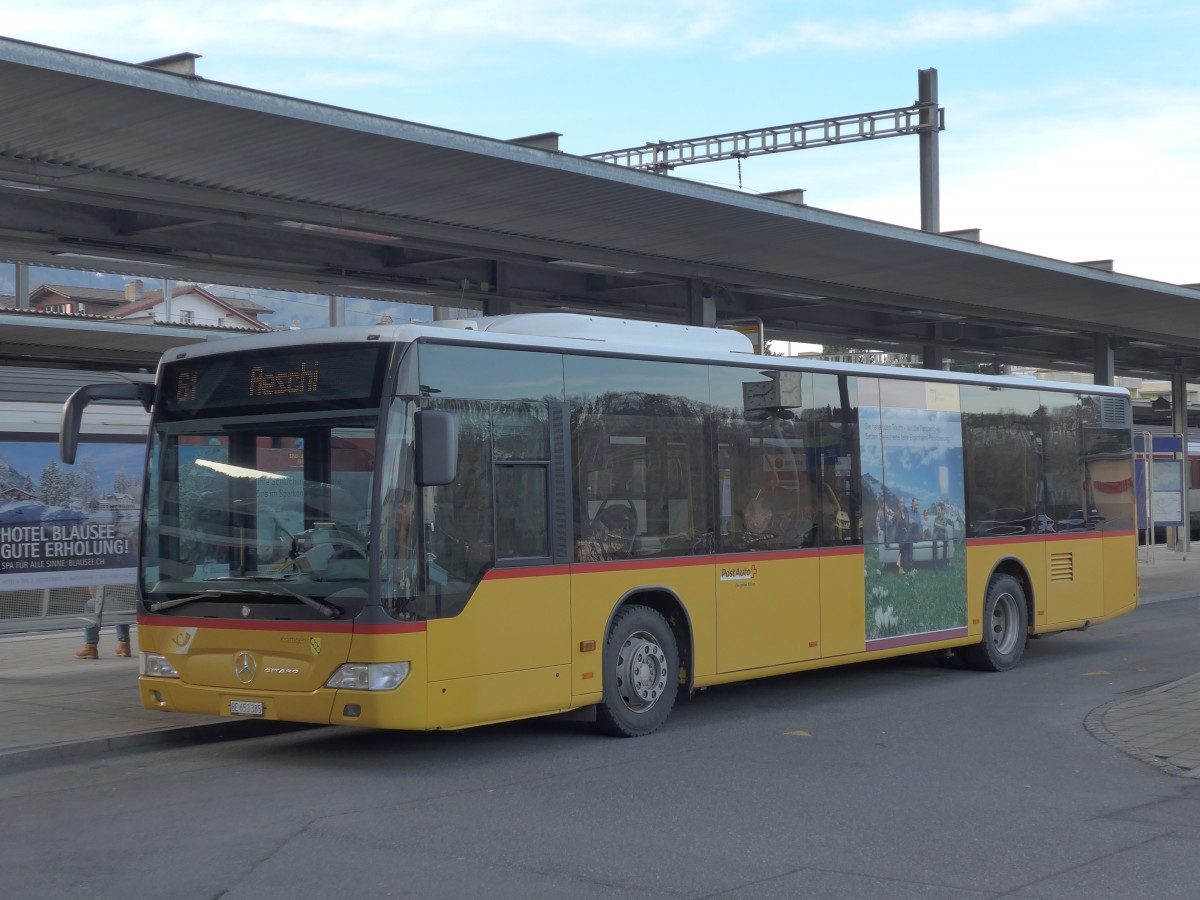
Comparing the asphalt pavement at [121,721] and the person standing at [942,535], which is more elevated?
the person standing at [942,535]

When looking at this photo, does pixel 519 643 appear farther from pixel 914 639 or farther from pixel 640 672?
pixel 914 639

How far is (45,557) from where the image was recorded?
594 inches

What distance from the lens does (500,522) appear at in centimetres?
962

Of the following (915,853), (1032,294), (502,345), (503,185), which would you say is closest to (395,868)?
(915,853)

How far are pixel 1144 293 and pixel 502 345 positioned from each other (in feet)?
51.1

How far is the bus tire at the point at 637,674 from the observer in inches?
412

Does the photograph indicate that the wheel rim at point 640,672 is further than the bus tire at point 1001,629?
No

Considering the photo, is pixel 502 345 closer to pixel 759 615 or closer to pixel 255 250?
pixel 759 615

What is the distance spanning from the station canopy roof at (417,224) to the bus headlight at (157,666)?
13.4ft

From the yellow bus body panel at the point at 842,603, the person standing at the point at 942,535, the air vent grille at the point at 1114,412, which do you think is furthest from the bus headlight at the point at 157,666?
the air vent grille at the point at 1114,412

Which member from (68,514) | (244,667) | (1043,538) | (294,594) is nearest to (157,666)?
(244,667)

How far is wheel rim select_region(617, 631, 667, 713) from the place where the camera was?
10594mm

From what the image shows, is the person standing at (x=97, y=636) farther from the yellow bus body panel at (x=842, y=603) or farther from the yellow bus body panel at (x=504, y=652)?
the yellow bus body panel at (x=842, y=603)

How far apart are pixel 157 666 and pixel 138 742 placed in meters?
0.89
